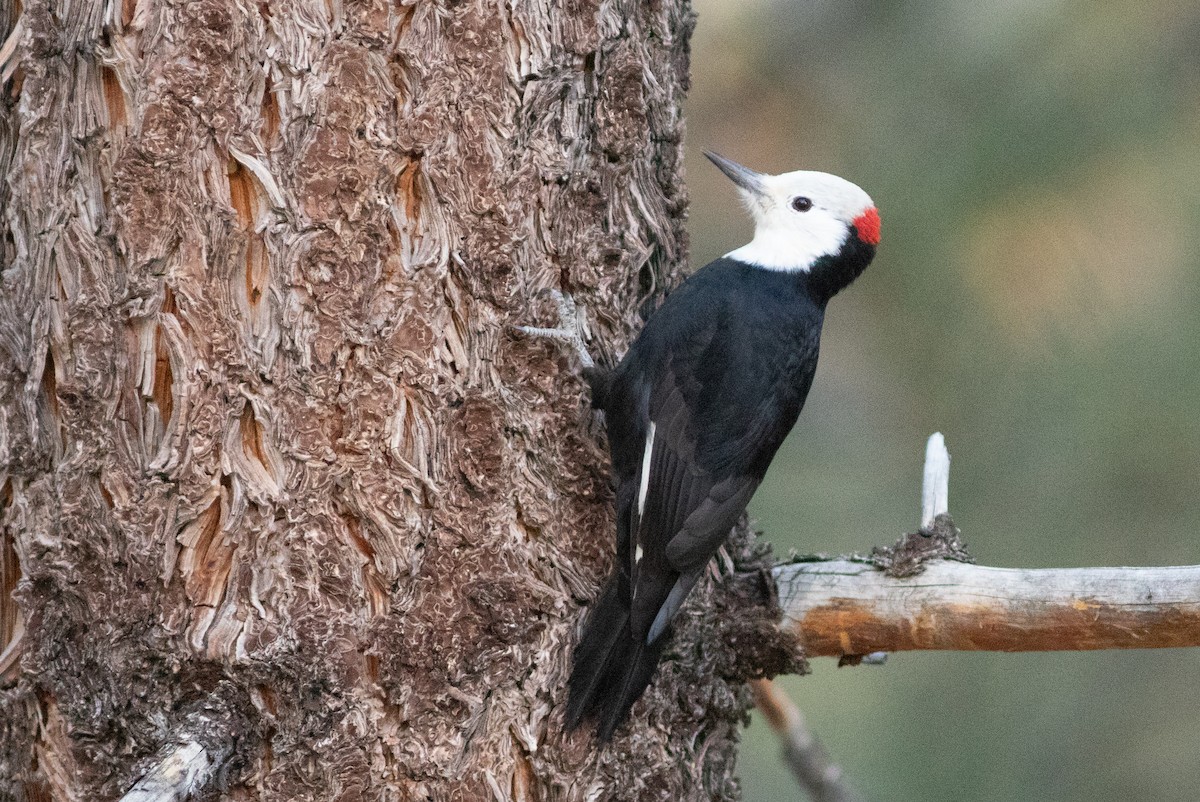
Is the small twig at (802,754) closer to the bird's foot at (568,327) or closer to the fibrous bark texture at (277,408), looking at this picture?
the fibrous bark texture at (277,408)

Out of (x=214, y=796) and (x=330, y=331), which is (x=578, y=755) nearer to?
(x=214, y=796)

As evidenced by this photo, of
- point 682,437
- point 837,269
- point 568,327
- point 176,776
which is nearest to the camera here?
point 176,776

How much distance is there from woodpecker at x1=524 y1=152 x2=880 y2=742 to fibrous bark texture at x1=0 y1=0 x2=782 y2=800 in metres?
0.12

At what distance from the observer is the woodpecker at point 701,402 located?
6.75ft

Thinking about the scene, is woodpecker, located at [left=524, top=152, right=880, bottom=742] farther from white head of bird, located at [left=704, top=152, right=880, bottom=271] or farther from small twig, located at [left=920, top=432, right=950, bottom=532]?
small twig, located at [left=920, top=432, right=950, bottom=532]

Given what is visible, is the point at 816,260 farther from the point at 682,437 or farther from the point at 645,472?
the point at 645,472

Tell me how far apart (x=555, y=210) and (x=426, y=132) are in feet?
0.89

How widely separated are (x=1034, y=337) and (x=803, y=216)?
0.84m

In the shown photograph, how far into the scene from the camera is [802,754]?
2479 mm

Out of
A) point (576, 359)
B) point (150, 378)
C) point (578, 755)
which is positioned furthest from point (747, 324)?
point (150, 378)

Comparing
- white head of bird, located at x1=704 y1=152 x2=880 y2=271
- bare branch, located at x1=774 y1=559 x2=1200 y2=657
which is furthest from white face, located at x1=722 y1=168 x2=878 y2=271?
bare branch, located at x1=774 y1=559 x2=1200 y2=657

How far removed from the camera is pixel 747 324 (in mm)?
2486

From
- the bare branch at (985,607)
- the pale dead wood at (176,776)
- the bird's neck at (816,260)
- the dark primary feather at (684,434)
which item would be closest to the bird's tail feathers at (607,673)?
the dark primary feather at (684,434)

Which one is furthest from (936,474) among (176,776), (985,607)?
(176,776)
